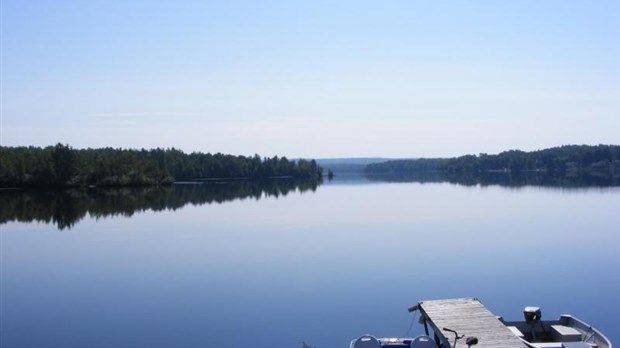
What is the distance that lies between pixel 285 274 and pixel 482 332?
519 inches

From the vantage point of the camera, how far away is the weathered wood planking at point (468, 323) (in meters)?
13.3

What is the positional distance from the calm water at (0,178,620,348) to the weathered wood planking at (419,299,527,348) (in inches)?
78.1

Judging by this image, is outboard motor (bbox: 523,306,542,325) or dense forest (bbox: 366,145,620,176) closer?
outboard motor (bbox: 523,306,542,325)

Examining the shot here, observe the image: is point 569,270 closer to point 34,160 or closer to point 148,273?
point 148,273

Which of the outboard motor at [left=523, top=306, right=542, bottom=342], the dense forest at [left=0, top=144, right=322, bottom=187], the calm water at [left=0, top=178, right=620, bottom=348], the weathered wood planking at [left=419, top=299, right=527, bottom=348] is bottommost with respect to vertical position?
the calm water at [left=0, top=178, right=620, bottom=348]

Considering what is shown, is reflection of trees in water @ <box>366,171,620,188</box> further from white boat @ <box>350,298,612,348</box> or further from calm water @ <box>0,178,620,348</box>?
white boat @ <box>350,298,612,348</box>

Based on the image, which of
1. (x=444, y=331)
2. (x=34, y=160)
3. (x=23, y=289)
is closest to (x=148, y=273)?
(x=23, y=289)

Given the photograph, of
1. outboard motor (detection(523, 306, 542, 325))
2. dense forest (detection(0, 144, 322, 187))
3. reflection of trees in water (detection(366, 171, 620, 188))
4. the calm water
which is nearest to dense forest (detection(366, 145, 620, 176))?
reflection of trees in water (detection(366, 171, 620, 188))

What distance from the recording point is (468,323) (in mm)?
14547

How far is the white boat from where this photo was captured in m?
13.5

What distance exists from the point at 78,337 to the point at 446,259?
16858mm

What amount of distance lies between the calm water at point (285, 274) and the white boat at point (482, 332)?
1.78 metres

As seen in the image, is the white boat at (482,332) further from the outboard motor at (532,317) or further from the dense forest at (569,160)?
the dense forest at (569,160)

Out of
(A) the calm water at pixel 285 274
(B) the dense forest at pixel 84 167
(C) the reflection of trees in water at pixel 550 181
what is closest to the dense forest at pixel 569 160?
(C) the reflection of trees in water at pixel 550 181
